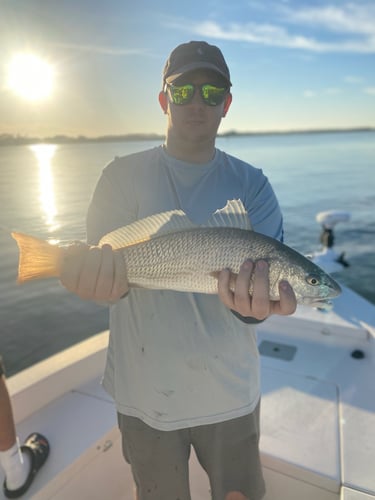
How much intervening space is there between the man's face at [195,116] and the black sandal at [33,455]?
288 centimetres

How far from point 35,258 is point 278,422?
2983mm

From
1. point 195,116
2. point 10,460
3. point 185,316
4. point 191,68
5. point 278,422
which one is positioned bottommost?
point 278,422

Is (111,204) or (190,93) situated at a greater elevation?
(190,93)

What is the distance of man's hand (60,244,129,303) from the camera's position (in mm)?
2055

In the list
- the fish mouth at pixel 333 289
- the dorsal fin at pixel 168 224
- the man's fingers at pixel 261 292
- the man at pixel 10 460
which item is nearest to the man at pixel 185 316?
the man's fingers at pixel 261 292

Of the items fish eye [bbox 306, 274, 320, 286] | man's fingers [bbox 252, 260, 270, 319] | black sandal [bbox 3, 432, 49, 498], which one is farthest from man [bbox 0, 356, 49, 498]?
fish eye [bbox 306, 274, 320, 286]

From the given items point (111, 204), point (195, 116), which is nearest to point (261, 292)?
point (111, 204)

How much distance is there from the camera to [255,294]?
80.7 inches

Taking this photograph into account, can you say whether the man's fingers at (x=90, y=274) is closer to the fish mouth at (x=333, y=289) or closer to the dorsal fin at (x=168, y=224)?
the dorsal fin at (x=168, y=224)

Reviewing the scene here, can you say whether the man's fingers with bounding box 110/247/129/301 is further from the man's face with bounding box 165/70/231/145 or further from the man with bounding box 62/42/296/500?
the man's face with bounding box 165/70/231/145

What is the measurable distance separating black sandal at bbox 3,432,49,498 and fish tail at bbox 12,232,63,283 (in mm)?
1958

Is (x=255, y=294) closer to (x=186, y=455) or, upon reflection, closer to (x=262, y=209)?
(x=262, y=209)

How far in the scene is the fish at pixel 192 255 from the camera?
84.7 inches

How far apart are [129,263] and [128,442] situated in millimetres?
1165
